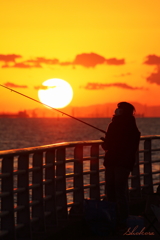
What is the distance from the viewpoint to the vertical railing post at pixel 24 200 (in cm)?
679

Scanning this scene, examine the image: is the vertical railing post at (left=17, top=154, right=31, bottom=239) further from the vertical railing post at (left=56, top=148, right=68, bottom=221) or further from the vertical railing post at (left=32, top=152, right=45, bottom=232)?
the vertical railing post at (left=56, top=148, right=68, bottom=221)

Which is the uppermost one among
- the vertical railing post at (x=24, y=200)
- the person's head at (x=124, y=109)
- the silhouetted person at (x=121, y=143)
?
the person's head at (x=124, y=109)

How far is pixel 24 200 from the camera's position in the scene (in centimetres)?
679

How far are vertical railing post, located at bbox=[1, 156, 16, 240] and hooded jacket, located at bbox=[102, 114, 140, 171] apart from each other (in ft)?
6.05

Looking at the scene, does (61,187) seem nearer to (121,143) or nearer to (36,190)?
(36,190)

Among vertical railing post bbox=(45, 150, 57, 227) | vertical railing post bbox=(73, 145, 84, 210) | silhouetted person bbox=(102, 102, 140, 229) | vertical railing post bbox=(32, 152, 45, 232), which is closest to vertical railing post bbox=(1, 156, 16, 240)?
vertical railing post bbox=(32, 152, 45, 232)

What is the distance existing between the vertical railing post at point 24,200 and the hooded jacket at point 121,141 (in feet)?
4.82

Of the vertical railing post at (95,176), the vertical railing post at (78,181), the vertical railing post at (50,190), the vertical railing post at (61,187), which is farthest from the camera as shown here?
the vertical railing post at (95,176)

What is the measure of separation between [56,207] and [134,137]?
1492mm

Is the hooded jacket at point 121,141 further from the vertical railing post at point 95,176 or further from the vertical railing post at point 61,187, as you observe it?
the vertical railing post at point 95,176

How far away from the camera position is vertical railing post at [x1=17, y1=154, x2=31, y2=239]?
6.79m

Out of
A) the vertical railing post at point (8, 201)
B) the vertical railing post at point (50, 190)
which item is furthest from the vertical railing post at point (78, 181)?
the vertical railing post at point (8, 201)

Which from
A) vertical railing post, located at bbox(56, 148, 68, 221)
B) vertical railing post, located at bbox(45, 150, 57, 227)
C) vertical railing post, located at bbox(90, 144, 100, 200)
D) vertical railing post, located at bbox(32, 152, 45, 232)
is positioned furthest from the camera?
vertical railing post, located at bbox(90, 144, 100, 200)

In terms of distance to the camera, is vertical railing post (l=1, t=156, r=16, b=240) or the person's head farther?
the person's head
